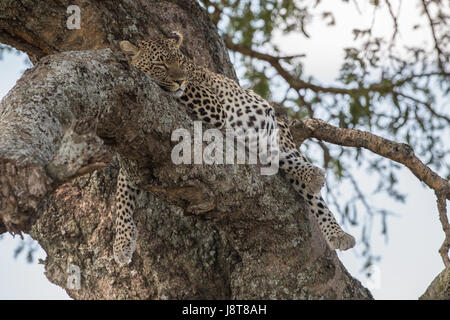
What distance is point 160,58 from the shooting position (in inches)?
207

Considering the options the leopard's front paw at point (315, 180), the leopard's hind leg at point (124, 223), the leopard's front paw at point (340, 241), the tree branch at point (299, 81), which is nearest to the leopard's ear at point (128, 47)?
the leopard's hind leg at point (124, 223)

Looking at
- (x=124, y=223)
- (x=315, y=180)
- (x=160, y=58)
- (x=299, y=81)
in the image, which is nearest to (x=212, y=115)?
(x=160, y=58)

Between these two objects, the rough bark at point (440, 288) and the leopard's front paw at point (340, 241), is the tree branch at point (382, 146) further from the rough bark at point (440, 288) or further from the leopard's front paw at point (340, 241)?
the leopard's front paw at point (340, 241)

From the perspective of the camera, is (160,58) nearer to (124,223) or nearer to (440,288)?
(124,223)

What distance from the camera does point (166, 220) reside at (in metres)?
4.82

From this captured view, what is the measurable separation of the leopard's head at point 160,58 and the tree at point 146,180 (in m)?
0.14

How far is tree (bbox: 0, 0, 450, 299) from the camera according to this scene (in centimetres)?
321

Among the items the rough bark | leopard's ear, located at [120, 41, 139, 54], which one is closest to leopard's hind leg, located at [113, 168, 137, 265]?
leopard's ear, located at [120, 41, 139, 54]

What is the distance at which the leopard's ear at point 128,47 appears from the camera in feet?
16.9

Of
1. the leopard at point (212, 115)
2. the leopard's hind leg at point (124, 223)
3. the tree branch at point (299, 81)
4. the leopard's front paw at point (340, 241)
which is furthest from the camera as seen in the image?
the tree branch at point (299, 81)

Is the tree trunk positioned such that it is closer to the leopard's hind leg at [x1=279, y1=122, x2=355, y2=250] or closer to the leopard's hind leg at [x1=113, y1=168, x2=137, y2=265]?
the leopard's hind leg at [x1=113, y1=168, x2=137, y2=265]

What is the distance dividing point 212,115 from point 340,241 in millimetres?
1428

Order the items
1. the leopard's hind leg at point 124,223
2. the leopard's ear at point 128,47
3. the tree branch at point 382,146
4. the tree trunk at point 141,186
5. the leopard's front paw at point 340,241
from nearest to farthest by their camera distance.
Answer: the tree trunk at point 141,186, the tree branch at point 382,146, the leopard's hind leg at point 124,223, the leopard's front paw at point 340,241, the leopard's ear at point 128,47
